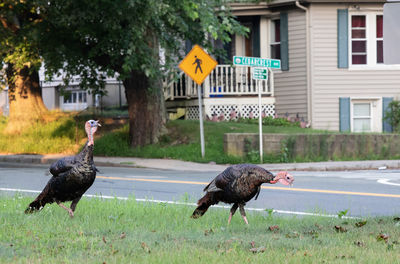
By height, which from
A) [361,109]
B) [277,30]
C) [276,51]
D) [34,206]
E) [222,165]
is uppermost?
[277,30]

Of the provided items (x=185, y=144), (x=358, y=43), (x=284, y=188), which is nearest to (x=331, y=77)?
(x=358, y=43)

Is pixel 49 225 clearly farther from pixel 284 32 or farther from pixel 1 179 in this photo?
pixel 284 32

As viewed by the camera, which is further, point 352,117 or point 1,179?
point 352,117

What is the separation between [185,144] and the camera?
21234mm

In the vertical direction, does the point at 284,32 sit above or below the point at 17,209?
above

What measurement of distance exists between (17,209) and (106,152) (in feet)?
41.7

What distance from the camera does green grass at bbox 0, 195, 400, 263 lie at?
587 cm

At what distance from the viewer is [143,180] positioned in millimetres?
14961

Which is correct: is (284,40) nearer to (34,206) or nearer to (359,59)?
(359,59)

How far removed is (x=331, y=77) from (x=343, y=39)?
153 centimetres

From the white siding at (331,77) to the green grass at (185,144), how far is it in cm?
336

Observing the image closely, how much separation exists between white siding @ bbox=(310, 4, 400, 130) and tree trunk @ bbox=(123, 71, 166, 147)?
7.30m

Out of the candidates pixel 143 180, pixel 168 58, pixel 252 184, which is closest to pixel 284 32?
pixel 168 58

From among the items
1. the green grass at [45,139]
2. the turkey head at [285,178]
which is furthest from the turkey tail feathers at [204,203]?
the green grass at [45,139]
